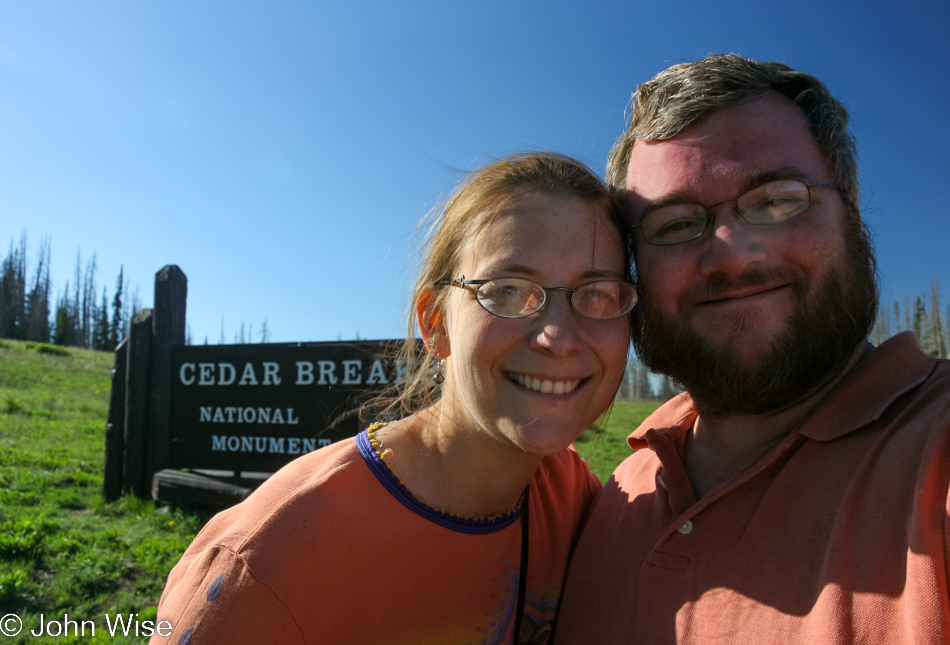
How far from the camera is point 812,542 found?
4.53ft

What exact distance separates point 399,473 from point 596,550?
0.71 meters

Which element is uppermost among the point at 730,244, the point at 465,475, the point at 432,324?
the point at 730,244

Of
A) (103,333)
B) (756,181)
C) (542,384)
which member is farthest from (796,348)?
(103,333)

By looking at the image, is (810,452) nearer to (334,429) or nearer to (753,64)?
(753,64)

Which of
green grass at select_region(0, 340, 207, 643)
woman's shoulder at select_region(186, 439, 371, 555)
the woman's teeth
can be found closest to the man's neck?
the woman's teeth

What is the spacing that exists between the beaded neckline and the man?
35 cm

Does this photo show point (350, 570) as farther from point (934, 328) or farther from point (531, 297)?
point (934, 328)

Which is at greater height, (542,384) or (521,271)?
(521,271)

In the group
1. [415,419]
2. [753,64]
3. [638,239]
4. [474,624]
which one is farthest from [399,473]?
[753,64]

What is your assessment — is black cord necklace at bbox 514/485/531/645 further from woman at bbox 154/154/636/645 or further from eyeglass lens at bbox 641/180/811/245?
eyeglass lens at bbox 641/180/811/245

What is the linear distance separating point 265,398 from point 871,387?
5502 millimetres

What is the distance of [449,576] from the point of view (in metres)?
1.75

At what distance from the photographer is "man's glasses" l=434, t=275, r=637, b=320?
1.66 metres

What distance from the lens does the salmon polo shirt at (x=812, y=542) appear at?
1170 mm
